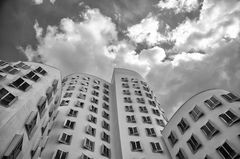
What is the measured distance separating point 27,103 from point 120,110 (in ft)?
65.7

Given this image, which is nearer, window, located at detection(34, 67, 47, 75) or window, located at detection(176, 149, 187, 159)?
window, located at detection(176, 149, 187, 159)

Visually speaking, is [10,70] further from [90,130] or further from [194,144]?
[194,144]

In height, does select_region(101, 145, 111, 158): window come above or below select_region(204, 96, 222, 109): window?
below

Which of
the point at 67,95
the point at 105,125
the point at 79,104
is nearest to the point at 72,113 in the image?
the point at 79,104

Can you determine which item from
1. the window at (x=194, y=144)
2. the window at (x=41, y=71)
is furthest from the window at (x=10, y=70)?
the window at (x=194, y=144)

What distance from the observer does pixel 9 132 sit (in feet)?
42.7

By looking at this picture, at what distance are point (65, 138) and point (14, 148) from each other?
1028 centimetres

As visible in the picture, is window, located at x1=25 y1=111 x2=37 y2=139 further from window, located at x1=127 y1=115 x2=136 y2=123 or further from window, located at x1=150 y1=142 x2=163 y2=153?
window, located at x1=127 y1=115 x2=136 y2=123

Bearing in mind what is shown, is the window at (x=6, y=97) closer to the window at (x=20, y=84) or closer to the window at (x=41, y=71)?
the window at (x=20, y=84)

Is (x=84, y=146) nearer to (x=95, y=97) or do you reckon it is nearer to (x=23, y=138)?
(x=23, y=138)

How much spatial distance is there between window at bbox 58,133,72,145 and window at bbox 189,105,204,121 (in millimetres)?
18198

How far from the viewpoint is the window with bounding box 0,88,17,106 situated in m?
14.0

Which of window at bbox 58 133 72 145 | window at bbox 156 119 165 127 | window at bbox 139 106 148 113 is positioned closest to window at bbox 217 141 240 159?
window at bbox 156 119 165 127

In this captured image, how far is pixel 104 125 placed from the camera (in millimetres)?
29812
